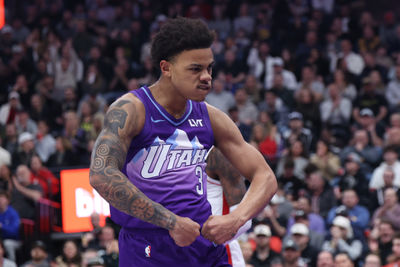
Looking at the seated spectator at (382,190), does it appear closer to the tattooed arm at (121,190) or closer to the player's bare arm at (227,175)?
the player's bare arm at (227,175)

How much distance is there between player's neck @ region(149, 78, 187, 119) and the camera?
13.2 feet

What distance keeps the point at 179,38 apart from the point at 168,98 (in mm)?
350

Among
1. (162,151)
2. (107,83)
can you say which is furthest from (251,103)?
(162,151)

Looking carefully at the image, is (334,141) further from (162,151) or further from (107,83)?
(162,151)

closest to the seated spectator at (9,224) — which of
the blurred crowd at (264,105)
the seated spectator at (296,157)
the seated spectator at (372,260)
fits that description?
the blurred crowd at (264,105)

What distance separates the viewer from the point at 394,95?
14477 millimetres

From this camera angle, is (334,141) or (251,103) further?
(251,103)

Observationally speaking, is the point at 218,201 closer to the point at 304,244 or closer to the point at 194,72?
the point at 194,72

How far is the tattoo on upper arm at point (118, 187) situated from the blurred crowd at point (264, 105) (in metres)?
6.09

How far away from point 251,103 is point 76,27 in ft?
20.2

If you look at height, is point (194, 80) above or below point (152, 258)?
above

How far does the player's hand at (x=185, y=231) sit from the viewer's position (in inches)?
144

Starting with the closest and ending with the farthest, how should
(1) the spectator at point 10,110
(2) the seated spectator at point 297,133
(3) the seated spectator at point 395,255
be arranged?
(3) the seated spectator at point 395,255 → (2) the seated spectator at point 297,133 → (1) the spectator at point 10,110

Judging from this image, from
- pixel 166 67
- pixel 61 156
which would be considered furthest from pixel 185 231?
pixel 61 156
